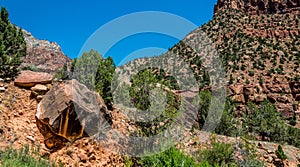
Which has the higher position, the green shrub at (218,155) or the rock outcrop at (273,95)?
the rock outcrop at (273,95)

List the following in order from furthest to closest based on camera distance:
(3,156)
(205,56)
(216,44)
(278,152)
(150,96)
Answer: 1. (216,44)
2. (205,56)
3. (278,152)
4. (150,96)
5. (3,156)

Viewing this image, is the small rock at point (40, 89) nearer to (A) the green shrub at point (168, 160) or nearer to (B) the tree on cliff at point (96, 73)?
(B) the tree on cliff at point (96, 73)

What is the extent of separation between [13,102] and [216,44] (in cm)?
5487

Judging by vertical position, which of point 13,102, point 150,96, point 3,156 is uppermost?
point 150,96

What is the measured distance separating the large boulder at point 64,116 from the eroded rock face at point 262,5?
74.9 meters

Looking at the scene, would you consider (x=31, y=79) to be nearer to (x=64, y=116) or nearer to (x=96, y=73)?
(x=64, y=116)

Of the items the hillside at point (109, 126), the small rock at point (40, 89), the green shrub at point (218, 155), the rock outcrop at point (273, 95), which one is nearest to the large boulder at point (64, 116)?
the hillside at point (109, 126)

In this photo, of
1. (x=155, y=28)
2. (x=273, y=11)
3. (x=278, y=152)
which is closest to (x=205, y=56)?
(x=273, y=11)

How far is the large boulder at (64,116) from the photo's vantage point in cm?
955

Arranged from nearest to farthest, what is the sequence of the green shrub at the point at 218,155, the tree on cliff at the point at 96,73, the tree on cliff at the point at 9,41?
1. the tree on cliff at the point at 9,41
2. the tree on cliff at the point at 96,73
3. the green shrub at the point at 218,155

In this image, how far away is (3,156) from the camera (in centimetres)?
760

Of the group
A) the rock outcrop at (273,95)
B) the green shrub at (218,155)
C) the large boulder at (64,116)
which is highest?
the rock outcrop at (273,95)

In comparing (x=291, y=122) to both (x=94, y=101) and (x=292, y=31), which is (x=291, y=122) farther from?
(x=94, y=101)

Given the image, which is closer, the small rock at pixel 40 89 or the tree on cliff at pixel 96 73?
the small rock at pixel 40 89
